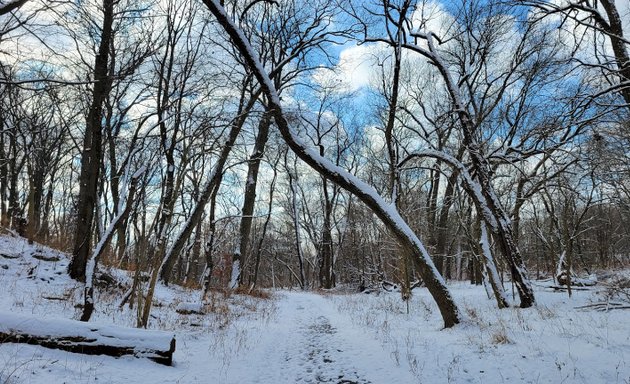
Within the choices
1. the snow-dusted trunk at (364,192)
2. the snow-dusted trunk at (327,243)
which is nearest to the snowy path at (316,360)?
the snow-dusted trunk at (364,192)

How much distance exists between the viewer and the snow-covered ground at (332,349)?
382 cm

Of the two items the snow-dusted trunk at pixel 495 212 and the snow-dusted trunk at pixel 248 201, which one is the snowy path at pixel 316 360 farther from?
the snow-dusted trunk at pixel 248 201

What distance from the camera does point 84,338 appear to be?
409cm

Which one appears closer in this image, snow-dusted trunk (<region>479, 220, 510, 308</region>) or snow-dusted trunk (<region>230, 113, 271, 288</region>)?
snow-dusted trunk (<region>479, 220, 510, 308</region>)

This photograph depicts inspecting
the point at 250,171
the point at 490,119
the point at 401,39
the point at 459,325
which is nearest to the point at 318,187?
the point at 250,171

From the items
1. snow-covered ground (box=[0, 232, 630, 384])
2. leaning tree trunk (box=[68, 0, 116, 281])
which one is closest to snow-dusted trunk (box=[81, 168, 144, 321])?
snow-covered ground (box=[0, 232, 630, 384])

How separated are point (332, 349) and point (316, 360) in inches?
32.0

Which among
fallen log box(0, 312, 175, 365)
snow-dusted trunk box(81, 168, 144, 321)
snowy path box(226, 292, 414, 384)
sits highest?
snow-dusted trunk box(81, 168, 144, 321)

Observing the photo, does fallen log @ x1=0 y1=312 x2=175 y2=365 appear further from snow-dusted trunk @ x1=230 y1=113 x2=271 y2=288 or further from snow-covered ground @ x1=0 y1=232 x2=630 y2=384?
snow-dusted trunk @ x1=230 y1=113 x2=271 y2=288

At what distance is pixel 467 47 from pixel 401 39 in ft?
14.8

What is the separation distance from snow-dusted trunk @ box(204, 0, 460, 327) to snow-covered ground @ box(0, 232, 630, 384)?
1.85 ft

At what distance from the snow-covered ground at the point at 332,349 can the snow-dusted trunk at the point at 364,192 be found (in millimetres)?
565

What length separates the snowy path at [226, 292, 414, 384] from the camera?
4.53 metres

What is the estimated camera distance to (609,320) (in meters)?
6.27
